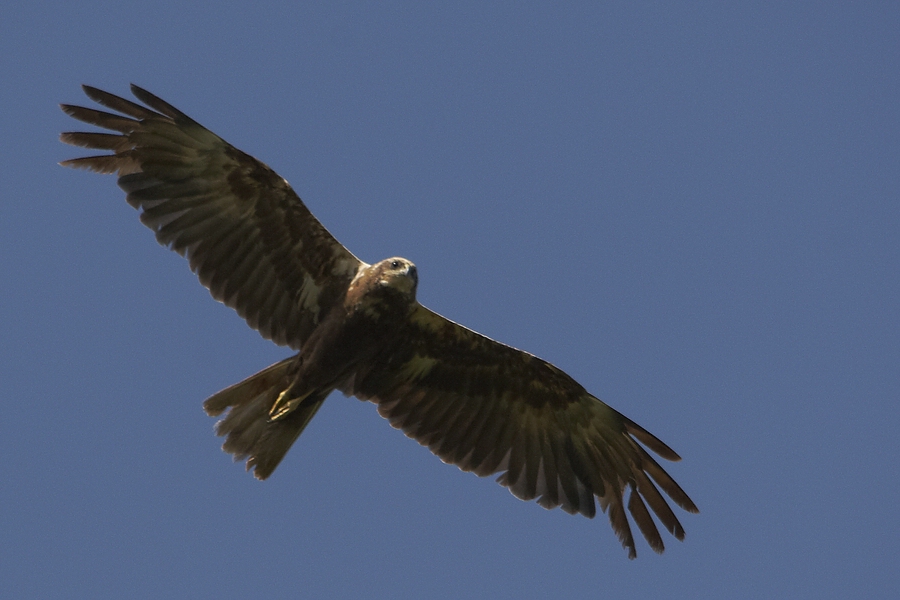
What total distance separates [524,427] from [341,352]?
225 cm

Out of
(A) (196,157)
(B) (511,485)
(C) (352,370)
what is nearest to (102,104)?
(A) (196,157)

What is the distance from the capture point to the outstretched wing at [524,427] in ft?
39.9

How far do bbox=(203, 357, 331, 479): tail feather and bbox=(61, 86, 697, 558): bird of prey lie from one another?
1cm

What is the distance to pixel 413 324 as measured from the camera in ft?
39.0

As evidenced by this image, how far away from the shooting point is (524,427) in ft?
41.4

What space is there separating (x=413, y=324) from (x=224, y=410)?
1.97 metres

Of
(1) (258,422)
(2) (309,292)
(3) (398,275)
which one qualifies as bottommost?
(1) (258,422)

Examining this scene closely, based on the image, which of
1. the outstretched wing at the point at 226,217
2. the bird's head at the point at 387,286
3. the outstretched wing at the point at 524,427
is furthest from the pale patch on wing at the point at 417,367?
the outstretched wing at the point at 226,217

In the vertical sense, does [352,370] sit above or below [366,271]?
below

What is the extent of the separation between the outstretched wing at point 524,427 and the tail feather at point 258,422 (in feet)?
2.59

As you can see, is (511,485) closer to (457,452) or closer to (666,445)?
Result: (457,452)

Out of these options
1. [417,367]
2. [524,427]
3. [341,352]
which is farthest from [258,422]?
[524,427]

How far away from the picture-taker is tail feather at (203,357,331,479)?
11.6m

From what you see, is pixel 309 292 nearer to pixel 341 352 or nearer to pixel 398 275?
pixel 341 352
